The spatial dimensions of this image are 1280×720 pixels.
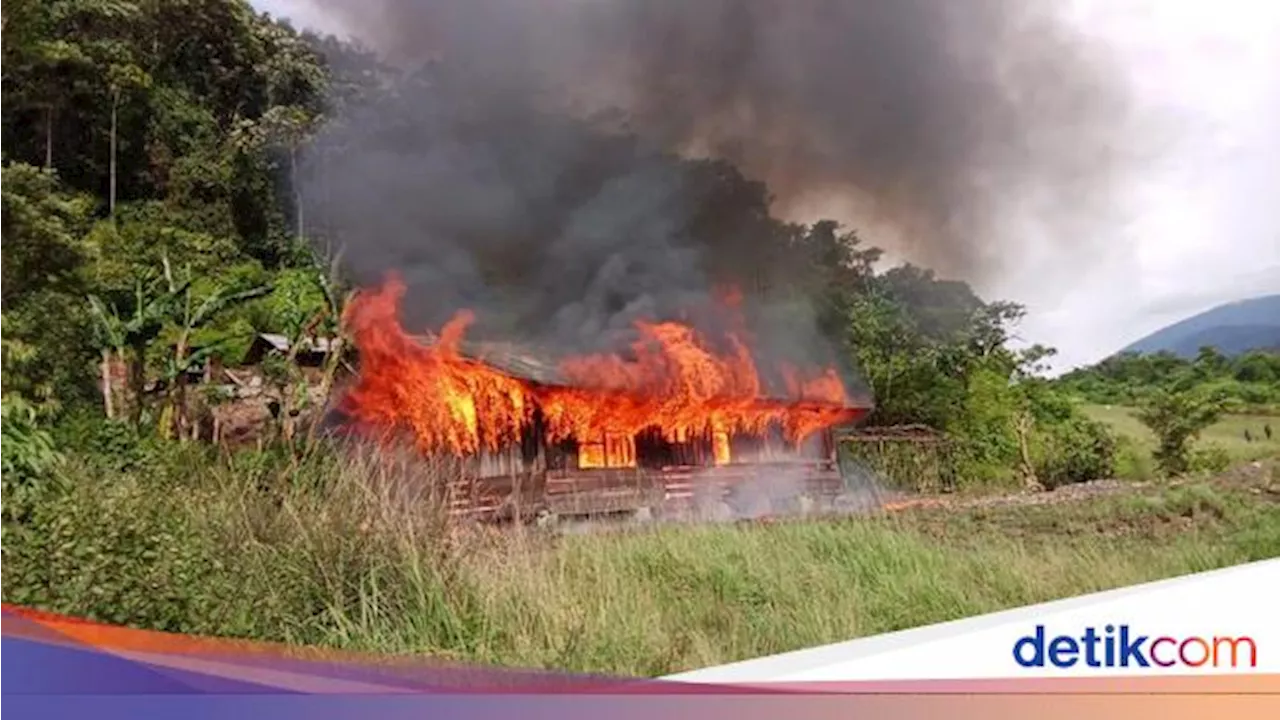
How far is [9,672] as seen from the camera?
157 inches

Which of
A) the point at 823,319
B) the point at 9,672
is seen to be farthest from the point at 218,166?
the point at 823,319

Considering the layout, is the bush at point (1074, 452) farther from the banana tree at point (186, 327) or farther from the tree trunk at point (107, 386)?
the tree trunk at point (107, 386)

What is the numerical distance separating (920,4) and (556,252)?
132 cm

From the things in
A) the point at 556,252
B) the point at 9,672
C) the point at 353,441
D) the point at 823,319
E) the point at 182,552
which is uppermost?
→ the point at 556,252

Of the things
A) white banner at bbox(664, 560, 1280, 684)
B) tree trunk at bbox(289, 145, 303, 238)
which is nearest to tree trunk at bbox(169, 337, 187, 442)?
tree trunk at bbox(289, 145, 303, 238)

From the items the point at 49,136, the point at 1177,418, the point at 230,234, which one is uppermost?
the point at 49,136

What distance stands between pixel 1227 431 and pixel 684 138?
1.78 metres

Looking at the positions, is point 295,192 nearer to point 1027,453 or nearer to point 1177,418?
point 1027,453

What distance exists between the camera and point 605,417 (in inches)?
180

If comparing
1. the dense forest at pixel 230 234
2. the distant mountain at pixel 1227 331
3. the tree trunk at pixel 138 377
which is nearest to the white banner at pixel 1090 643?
the dense forest at pixel 230 234

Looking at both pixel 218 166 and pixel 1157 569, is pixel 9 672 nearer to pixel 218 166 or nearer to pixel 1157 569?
pixel 218 166

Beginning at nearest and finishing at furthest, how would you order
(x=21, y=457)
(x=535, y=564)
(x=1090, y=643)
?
(x=1090, y=643)
(x=21, y=457)
(x=535, y=564)

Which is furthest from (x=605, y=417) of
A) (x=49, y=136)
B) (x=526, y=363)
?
(x=49, y=136)

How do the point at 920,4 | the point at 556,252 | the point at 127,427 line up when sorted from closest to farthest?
the point at 920,4
the point at 127,427
the point at 556,252
